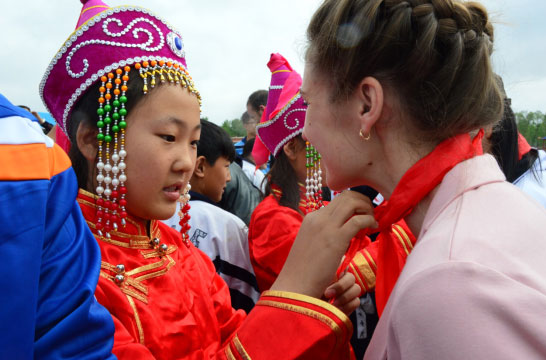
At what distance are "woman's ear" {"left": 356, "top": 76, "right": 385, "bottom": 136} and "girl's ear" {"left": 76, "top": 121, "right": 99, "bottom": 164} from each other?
101 cm

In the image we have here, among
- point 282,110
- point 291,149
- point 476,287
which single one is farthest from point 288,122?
point 476,287

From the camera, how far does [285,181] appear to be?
3.19 meters

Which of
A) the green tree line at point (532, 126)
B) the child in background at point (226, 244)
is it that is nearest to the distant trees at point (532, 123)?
the green tree line at point (532, 126)

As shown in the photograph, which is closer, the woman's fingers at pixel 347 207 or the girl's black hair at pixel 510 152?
the woman's fingers at pixel 347 207

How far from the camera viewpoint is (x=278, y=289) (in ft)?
4.68

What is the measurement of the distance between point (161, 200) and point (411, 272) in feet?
3.31

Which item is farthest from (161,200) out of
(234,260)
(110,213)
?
(234,260)

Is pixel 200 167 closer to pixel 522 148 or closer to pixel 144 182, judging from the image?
pixel 144 182

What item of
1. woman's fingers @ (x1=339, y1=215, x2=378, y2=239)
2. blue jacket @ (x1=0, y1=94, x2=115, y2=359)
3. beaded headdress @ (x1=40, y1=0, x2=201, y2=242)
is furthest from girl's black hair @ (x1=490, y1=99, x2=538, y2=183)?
blue jacket @ (x1=0, y1=94, x2=115, y2=359)

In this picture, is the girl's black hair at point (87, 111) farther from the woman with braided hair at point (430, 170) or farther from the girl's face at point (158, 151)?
the woman with braided hair at point (430, 170)

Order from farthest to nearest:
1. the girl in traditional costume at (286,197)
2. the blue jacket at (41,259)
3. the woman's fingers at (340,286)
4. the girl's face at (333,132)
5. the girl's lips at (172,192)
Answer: the girl in traditional costume at (286,197)
the girl's lips at (172,192)
the woman's fingers at (340,286)
the girl's face at (333,132)
the blue jacket at (41,259)

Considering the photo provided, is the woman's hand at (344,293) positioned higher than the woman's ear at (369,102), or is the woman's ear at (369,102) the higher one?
the woman's ear at (369,102)

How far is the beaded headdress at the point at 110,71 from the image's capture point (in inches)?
63.4

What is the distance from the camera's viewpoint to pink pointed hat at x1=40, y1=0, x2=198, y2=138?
1.69 metres
